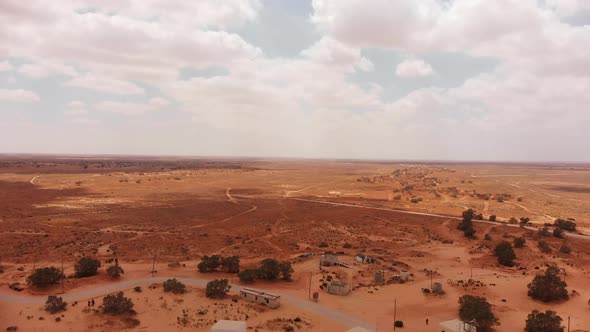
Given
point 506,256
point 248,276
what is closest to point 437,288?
point 506,256

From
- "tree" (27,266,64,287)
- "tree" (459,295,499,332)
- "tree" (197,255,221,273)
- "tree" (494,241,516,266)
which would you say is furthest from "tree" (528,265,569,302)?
"tree" (27,266,64,287)

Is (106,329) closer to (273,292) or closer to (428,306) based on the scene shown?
(273,292)

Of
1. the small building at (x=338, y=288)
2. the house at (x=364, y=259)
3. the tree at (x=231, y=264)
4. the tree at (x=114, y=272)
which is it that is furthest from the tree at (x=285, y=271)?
the tree at (x=114, y=272)

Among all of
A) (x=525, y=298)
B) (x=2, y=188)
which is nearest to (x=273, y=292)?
(x=525, y=298)

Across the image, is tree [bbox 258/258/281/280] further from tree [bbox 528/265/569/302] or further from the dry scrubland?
tree [bbox 528/265/569/302]

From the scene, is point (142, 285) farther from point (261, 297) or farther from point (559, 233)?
point (559, 233)

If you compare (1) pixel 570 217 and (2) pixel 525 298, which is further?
(1) pixel 570 217
